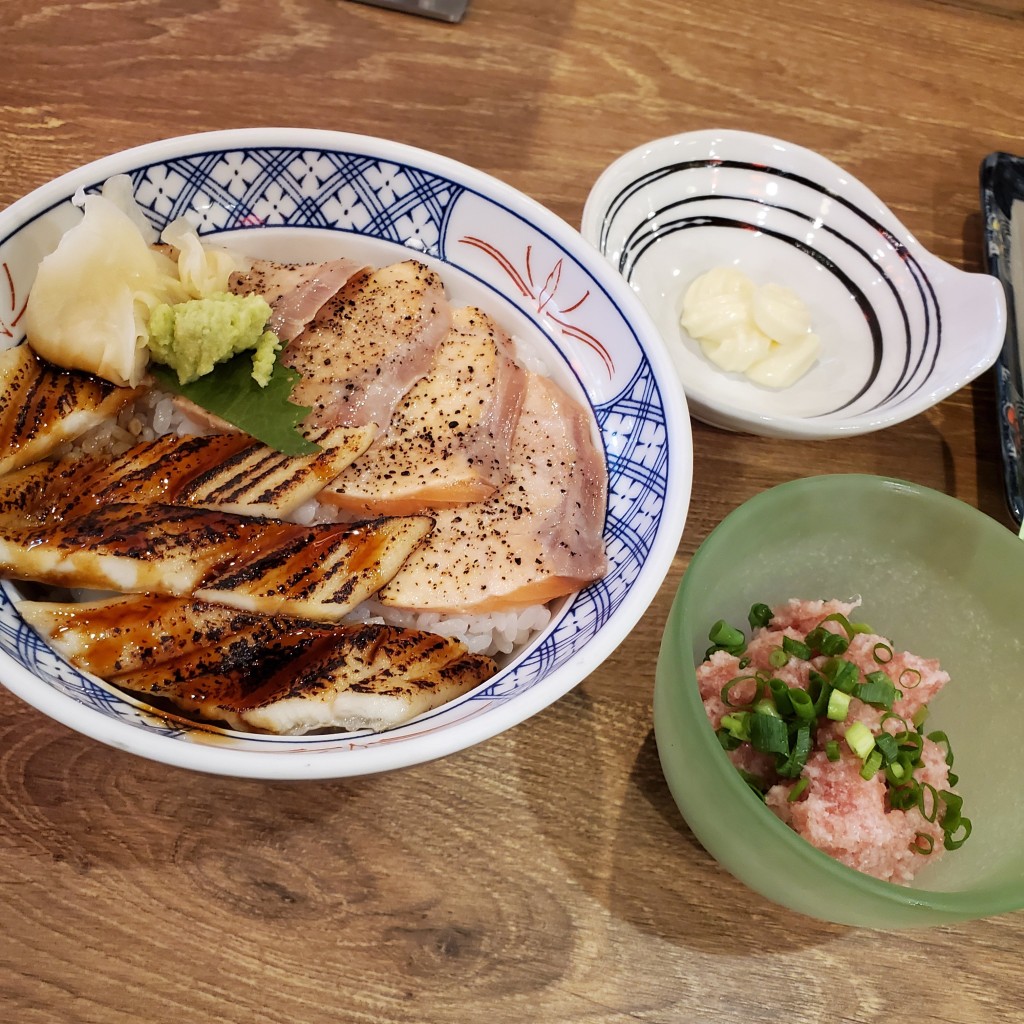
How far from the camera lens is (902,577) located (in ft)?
5.18

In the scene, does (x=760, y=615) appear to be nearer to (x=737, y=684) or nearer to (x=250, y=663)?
(x=737, y=684)

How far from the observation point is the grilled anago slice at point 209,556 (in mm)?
1332

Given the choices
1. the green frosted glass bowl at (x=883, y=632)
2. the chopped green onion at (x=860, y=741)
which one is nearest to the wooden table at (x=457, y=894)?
the green frosted glass bowl at (x=883, y=632)

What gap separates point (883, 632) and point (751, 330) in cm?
Answer: 95

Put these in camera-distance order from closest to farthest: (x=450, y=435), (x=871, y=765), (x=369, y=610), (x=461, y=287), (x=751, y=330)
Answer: (x=871, y=765) < (x=369, y=610) < (x=450, y=435) < (x=461, y=287) < (x=751, y=330)

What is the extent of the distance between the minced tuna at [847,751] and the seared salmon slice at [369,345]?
834 millimetres

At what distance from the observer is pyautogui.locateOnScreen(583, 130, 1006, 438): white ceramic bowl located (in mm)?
2096

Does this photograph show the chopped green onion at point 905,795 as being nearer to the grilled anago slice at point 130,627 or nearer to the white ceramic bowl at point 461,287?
the white ceramic bowl at point 461,287

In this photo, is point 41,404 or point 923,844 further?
point 41,404

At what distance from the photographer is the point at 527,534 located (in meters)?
1.53

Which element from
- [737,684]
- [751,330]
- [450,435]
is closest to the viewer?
[737,684]

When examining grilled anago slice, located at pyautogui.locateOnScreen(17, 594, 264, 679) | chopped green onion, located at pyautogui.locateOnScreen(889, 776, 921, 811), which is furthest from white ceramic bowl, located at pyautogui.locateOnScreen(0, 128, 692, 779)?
chopped green onion, located at pyautogui.locateOnScreen(889, 776, 921, 811)

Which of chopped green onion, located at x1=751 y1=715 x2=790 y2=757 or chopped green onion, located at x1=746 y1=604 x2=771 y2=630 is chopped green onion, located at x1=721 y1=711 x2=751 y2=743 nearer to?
chopped green onion, located at x1=751 y1=715 x2=790 y2=757

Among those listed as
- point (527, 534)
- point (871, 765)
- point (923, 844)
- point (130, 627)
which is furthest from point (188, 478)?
point (923, 844)
